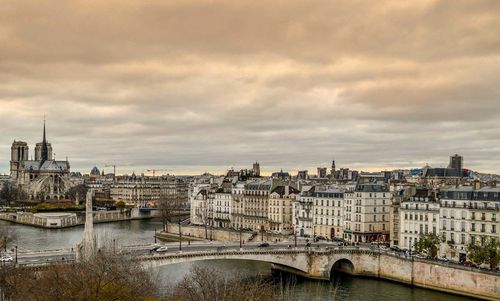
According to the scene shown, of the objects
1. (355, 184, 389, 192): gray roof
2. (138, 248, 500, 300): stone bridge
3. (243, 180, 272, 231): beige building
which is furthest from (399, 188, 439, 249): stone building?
(243, 180, 272, 231): beige building

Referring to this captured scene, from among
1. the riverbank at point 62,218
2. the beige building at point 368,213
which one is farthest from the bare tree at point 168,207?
the beige building at point 368,213

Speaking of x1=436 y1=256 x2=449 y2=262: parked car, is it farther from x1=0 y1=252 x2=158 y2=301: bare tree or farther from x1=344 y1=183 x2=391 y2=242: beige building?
x1=0 y1=252 x2=158 y2=301: bare tree

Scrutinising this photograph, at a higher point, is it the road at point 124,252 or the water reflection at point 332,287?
the road at point 124,252

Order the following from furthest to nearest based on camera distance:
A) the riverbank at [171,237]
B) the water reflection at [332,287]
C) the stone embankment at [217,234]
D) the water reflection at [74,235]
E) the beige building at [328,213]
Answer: the riverbank at [171,237] < the water reflection at [74,235] < the stone embankment at [217,234] < the beige building at [328,213] < the water reflection at [332,287]

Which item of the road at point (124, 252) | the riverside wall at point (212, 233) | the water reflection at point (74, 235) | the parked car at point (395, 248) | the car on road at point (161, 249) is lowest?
the water reflection at point (74, 235)

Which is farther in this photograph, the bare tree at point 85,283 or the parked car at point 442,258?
the parked car at point 442,258

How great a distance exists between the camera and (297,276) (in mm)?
69625

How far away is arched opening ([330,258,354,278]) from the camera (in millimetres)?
71275

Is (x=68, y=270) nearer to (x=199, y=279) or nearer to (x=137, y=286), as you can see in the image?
(x=137, y=286)

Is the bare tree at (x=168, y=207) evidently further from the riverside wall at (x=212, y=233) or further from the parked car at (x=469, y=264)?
the parked car at (x=469, y=264)

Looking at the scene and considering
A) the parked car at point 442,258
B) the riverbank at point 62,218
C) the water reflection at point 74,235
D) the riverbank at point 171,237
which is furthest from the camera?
the riverbank at point 62,218

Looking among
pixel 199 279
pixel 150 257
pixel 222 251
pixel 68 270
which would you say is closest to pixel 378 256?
pixel 222 251

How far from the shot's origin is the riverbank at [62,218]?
429 ft

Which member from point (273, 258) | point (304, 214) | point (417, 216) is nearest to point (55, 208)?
point (304, 214)
